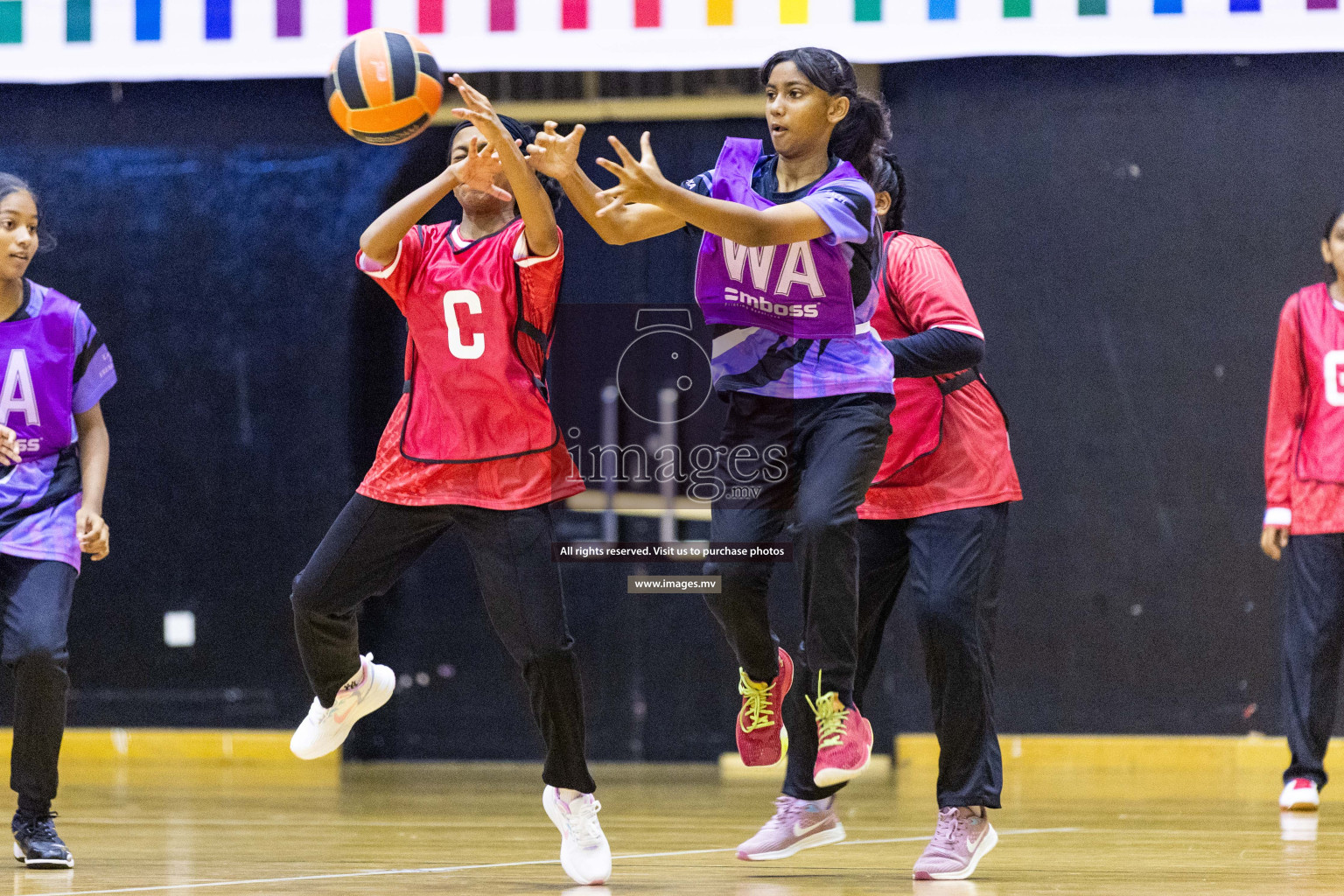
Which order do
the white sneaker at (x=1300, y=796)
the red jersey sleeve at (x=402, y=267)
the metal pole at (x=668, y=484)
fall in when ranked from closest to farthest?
the red jersey sleeve at (x=402, y=267), the white sneaker at (x=1300, y=796), the metal pole at (x=668, y=484)

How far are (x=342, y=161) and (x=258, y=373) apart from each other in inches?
37.9

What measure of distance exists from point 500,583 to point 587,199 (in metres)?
0.85

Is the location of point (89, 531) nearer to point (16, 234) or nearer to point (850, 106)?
point (16, 234)

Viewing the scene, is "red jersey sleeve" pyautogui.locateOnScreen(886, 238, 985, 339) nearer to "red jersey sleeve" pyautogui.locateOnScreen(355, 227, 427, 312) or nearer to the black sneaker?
"red jersey sleeve" pyautogui.locateOnScreen(355, 227, 427, 312)

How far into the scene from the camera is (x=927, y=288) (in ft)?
12.0

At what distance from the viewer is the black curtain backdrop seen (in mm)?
6027

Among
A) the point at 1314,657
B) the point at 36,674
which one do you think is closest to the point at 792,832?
the point at 36,674

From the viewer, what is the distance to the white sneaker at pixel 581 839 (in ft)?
11.0

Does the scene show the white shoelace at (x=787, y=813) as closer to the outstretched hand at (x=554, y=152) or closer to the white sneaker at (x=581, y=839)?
the white sneaker at (x=581, y=839)

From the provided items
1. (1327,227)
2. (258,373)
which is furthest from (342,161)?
(1327,227)

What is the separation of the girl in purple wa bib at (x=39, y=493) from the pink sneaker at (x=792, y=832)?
1.61 meters

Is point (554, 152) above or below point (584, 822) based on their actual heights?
above

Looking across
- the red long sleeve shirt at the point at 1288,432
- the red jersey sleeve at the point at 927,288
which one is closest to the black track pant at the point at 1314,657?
the red long sleeve shirt at the point at 1288,432

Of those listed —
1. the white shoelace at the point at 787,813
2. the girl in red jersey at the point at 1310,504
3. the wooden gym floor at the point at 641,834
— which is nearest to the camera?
the wooden gym floor at the point at 641,834
